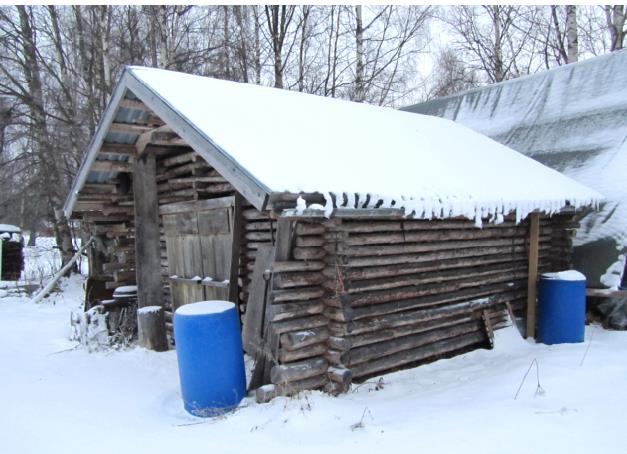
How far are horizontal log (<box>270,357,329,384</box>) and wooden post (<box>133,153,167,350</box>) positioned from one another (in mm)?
3566

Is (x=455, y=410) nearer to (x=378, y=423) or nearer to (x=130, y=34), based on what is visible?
(x=378, y=423)

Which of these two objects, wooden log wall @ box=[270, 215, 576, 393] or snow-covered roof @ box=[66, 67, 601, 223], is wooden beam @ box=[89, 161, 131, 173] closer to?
snow-covered roof @ box=[66, 67, 601, 223]

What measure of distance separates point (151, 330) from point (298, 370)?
3202mm

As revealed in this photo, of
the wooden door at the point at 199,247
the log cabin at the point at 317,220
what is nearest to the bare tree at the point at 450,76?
the log cabin at the point at 317,220

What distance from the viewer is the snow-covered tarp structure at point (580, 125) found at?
861 centimetres

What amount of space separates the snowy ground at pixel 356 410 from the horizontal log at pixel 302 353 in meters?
0.39

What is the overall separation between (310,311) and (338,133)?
272 cm

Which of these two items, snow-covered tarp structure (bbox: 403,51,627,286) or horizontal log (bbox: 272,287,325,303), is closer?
horizontal log (bbox: 272,287,325,303)

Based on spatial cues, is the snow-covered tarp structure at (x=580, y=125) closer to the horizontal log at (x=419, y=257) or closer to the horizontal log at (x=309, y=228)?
the horizontal log at (x=419, y=257)

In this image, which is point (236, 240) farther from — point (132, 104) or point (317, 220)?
point (132, 104)

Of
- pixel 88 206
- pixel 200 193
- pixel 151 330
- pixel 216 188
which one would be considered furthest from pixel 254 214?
pixel 88 206

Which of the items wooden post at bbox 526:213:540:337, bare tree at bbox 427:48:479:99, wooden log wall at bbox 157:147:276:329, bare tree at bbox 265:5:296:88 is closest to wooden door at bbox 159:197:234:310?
wooden log wall at bbox 157:147:276:329

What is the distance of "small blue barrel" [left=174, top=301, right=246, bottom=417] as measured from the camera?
5.05 meters

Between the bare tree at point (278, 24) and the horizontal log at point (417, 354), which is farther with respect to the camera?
the bare tree at point (278, 24)
